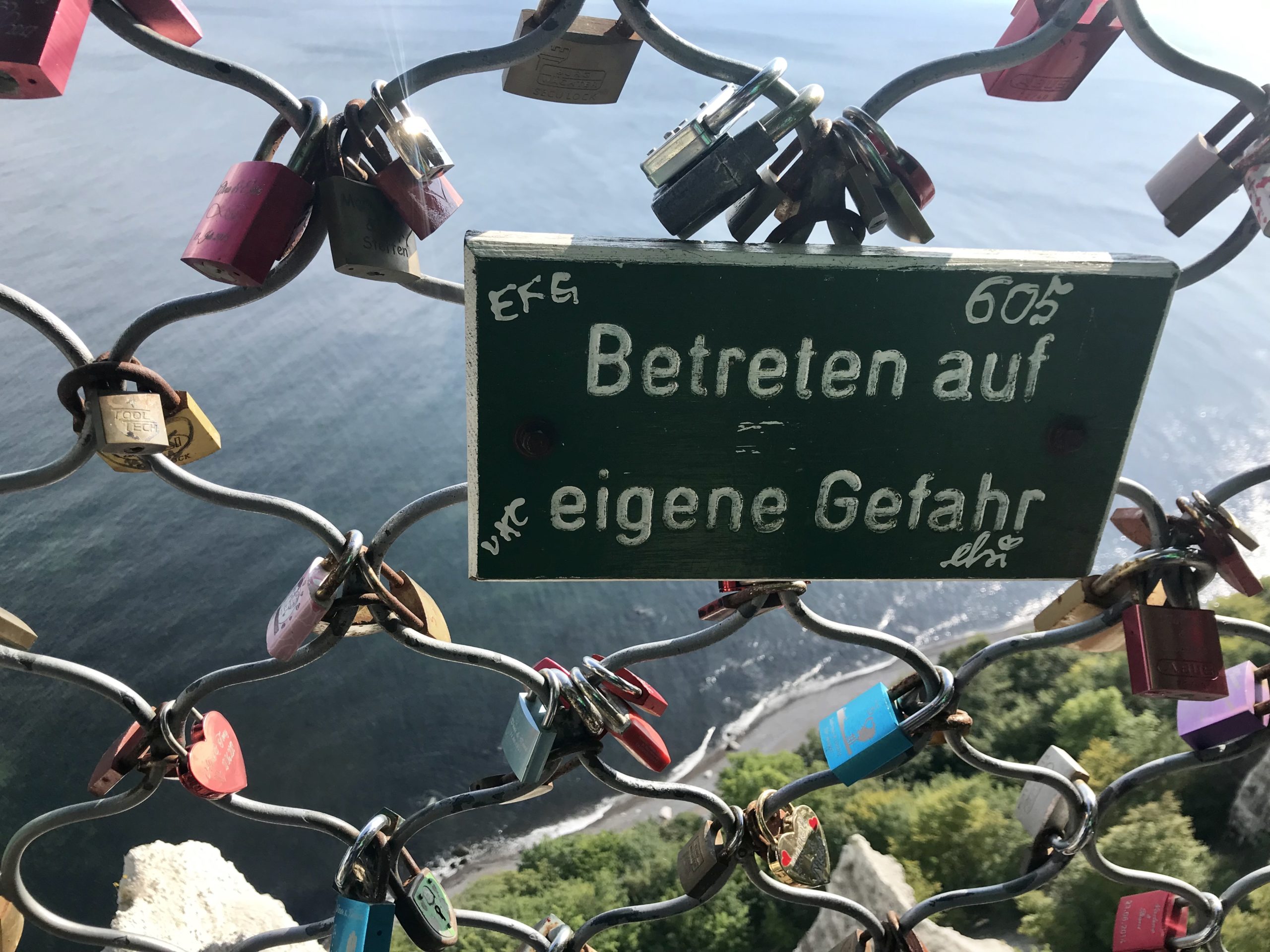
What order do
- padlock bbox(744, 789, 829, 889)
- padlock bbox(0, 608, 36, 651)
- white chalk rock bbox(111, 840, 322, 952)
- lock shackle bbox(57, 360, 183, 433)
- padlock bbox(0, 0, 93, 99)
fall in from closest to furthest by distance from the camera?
padlock bbox(0, 0, 93, 99)
lock shackle bbox(57, 360, 183, 433)
padlock bbox(0, 608, 36, 651)
padlock bbox(744, 789, 829, 889)
white chalk rock bbox(111, 840, 322, 952)

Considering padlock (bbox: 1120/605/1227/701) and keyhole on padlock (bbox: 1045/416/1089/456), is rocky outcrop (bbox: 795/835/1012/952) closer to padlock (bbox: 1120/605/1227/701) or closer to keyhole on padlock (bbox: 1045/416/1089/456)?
padlock (bbox: 1120/605/1227/701)

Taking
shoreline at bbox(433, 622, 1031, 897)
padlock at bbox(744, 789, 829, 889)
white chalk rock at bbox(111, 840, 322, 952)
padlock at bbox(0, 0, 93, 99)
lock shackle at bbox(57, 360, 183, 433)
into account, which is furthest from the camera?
shoreline at bbox(433, 622, 1031, 897)

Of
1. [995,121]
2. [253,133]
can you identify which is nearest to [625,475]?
[253,133]

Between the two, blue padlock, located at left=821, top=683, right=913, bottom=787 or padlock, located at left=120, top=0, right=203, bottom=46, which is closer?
→ padlock, located at left=120, top=0, right=203, bottom=46

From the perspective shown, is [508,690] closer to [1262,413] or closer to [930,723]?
[930,723]

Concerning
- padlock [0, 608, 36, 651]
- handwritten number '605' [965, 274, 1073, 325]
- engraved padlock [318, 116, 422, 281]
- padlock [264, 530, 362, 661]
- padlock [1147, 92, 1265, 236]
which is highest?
padlock [1147, 92, 1265, 236]

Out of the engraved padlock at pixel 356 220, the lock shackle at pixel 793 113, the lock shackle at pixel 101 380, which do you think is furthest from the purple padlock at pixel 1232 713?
the lock shackle at pixel 101 380
